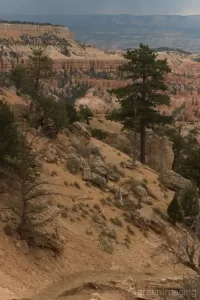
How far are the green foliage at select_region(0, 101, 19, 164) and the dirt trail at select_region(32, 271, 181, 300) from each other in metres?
6.31

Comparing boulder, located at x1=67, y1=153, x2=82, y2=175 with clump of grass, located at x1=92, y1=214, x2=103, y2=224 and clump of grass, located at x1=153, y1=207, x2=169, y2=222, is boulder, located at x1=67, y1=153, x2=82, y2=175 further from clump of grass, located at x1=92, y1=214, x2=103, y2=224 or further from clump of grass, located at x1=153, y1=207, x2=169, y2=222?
clump of grass, located at x1=153, y1=207, x2=169, y2=222

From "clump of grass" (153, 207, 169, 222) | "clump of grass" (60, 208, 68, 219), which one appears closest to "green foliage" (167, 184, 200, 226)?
"clump of grass" (153, 207, 169, 222)

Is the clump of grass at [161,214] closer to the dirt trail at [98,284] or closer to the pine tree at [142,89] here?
the dirt trail at [98,284]

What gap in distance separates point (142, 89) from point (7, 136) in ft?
45.3

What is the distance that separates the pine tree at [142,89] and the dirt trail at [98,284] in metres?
13.7

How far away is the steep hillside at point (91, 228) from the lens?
16453 mm

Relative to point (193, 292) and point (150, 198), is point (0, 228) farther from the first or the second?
point (150, 198)

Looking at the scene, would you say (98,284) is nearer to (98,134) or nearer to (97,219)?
(97,219)

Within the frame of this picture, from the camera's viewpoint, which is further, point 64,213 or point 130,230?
point 130,230

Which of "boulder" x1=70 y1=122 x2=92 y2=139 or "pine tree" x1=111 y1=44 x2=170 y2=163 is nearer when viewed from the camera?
"pine tree" x1=111 y1=44 x2=170 y2=163

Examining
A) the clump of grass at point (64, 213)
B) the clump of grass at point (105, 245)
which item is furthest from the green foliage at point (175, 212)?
the clump of grass at point (64, 213)

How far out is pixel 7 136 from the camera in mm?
20203

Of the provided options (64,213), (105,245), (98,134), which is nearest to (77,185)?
(64,213)

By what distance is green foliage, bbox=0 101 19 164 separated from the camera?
19.4 metres
